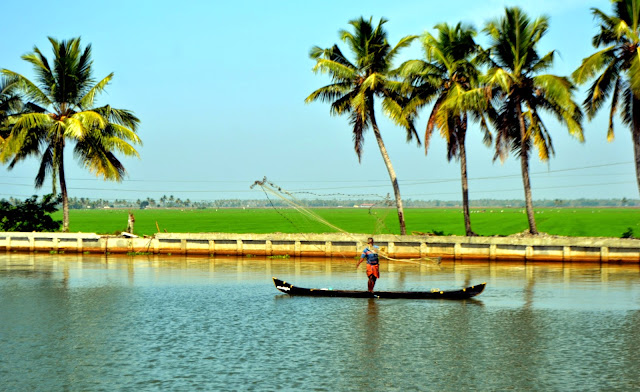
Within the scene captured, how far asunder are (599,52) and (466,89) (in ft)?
34.6

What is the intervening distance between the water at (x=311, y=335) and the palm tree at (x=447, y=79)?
1510 cm

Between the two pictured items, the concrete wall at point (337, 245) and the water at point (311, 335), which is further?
the concrete wall at point (337, 245)

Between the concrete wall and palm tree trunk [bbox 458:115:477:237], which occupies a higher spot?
palm tree trunk [bbox 458:115:477:237]

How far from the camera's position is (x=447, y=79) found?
51.1m

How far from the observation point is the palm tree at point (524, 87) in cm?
4534

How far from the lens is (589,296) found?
2967cm

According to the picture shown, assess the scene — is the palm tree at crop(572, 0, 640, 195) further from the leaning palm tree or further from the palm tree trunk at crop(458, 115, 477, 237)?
the leaning palm tree

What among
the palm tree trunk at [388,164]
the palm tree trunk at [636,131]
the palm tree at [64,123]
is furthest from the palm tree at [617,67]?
the palm tree at [64,123]

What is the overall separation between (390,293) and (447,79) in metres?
26.4

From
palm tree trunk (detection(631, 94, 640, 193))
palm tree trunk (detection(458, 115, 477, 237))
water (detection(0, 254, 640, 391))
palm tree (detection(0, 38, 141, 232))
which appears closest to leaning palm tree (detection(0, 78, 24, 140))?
palm tree (detection(0, 38, 141, 232))

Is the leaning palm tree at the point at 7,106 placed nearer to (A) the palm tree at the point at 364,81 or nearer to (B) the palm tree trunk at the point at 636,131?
(A) the palm tree at the point at 364,81

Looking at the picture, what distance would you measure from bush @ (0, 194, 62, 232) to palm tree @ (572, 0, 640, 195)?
42.8 meters

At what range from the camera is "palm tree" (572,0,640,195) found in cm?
4203

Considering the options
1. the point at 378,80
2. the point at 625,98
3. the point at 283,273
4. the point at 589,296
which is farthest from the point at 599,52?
the point at 283,273
